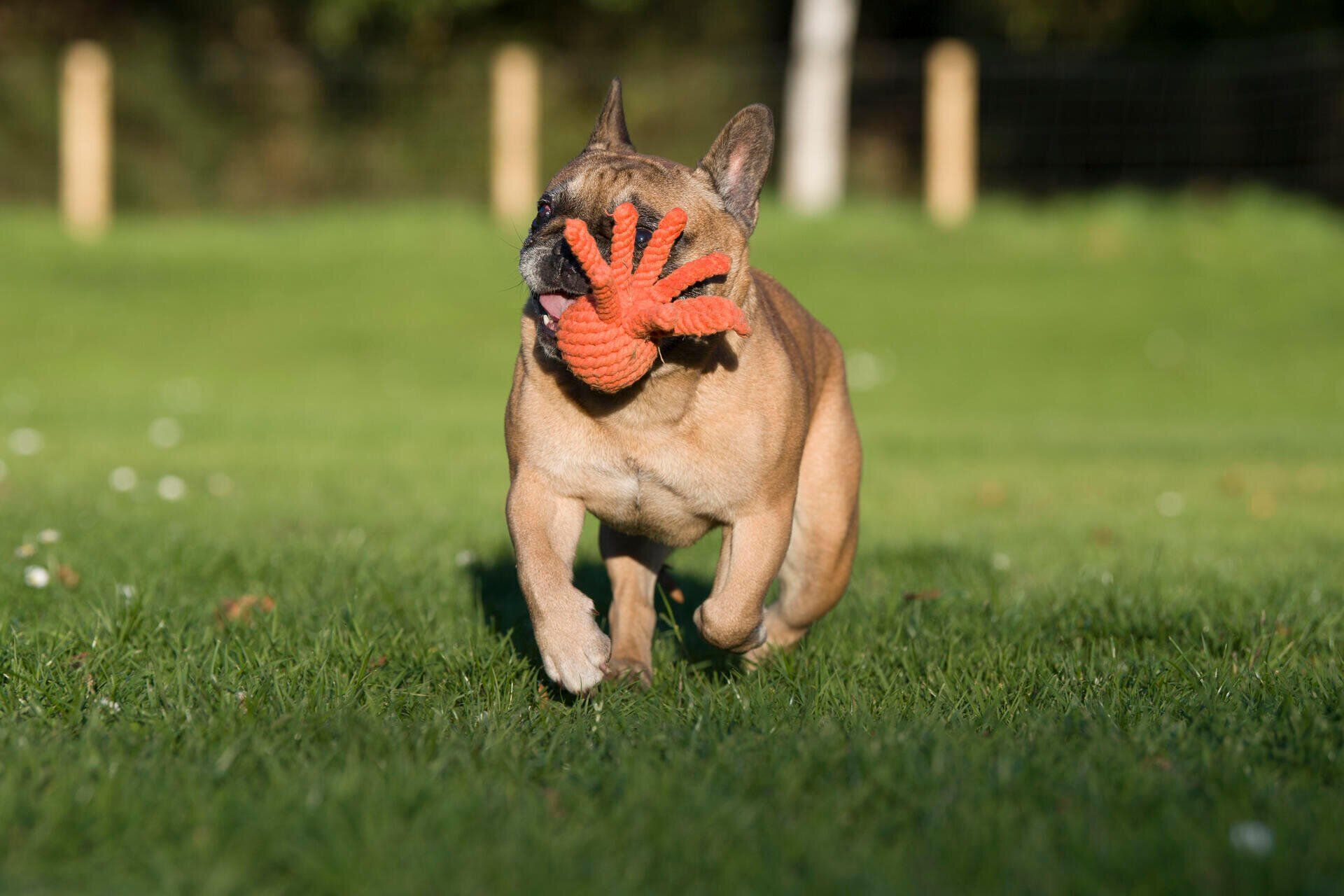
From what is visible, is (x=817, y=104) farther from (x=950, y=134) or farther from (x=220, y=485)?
(x=220, y=485)

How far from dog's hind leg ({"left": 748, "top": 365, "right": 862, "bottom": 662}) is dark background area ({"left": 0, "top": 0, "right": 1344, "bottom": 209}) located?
61.9 feet

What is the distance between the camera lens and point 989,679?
393 centimetres

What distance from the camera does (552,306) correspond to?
3.90 metres

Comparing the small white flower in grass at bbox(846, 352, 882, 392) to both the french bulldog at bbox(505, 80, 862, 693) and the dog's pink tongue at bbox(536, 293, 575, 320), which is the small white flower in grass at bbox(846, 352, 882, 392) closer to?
the french bulldog at bbox(505, 80, 862, 693)

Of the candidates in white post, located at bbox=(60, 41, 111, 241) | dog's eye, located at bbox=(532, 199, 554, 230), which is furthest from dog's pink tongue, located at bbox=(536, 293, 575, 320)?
white post, located at bbox=(60, 41, 111, 241)

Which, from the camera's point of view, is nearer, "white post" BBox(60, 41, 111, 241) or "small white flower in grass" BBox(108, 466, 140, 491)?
"small white flower in grass" BBox(108, 466, 140, 491)

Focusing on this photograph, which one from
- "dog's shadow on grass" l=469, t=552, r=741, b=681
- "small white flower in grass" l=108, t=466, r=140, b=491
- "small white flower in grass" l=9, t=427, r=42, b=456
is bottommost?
"small white flower in grass" l=9, t=427, r=42, b=456

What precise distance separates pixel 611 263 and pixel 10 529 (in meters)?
3.77

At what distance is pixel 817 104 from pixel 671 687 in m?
18.4

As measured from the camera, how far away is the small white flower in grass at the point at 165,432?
34.1ft

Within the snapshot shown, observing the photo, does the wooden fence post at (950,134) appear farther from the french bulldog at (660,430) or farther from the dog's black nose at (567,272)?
the dog's black nose at (567,272)

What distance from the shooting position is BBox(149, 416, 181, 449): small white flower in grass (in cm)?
1039

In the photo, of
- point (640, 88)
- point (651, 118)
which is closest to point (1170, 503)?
point (640, 88)

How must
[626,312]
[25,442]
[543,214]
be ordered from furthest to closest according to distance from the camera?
[25,442], [543,214], [626,312]
